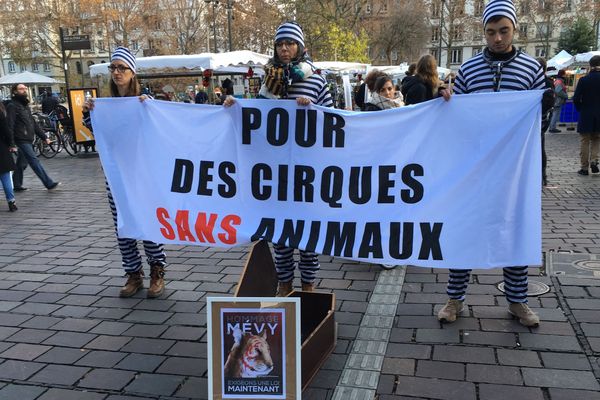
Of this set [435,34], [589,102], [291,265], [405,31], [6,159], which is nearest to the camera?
[291,265]

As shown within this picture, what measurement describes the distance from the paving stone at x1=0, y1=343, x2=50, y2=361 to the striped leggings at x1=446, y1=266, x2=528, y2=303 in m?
2.92

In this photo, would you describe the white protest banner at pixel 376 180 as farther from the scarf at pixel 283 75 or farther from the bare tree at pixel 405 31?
the bare tree at pixel 405 31

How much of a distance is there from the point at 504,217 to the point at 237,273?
2.69 meters

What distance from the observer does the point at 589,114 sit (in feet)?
31.7

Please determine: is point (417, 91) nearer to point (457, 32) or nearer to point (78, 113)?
point (78, 113)

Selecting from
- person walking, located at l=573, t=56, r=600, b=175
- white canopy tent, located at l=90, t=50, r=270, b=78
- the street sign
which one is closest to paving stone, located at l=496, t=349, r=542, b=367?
person walking, located at l=573, t=56, r=600, b=175

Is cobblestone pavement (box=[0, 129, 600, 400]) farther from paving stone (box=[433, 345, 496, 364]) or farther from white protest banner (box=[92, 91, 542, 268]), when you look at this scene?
white protest banner (box=[92, 91, 542, 268])

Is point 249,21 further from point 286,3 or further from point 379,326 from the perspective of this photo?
point 379,326

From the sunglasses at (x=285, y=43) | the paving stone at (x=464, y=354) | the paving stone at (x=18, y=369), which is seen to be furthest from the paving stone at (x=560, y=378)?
the paving stone at (x=18, y=369)

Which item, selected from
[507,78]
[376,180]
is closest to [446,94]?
[507,78]

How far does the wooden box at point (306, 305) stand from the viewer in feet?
9.70

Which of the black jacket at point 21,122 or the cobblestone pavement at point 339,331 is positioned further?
the black jacket at point 21,122

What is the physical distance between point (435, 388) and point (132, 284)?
9.05 ft

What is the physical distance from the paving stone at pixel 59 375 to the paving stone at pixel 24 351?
9.4 inches
